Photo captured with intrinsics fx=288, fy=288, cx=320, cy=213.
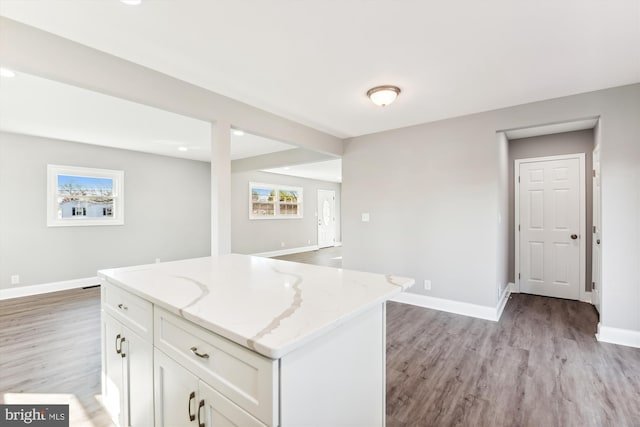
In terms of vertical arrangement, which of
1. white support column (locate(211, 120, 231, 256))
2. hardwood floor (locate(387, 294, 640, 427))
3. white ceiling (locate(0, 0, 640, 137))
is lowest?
hardwood floor (locate(387, 294, 640, 427))

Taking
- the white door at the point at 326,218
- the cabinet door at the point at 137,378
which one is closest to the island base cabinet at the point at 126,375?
the cabinet door at the point at 137,378

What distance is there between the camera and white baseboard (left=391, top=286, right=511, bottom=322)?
3395 millimetres

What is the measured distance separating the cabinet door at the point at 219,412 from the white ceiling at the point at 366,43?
195 cm

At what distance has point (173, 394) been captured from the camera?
3.84ft

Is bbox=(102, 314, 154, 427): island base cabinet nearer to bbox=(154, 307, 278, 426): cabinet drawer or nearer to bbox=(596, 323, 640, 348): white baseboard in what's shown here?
bbox=(154, 307, 278, 426): cabinet drawer

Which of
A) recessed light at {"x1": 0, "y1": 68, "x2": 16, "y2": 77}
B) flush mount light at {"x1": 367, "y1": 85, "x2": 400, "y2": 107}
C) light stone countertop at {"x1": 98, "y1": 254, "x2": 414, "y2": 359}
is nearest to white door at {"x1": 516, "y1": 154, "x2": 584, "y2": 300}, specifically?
flush mount light at {"x1": 367, "y1": 85, "x2": 400, "y2": 107}

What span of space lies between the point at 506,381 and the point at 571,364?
729mm

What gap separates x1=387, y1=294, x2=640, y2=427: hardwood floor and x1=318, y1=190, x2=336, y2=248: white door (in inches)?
261

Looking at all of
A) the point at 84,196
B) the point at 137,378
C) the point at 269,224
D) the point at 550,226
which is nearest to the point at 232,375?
the point at 137,378

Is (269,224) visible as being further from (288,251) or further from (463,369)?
(463,369)

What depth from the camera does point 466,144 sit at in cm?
354

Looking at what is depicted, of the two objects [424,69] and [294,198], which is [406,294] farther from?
[294,198]

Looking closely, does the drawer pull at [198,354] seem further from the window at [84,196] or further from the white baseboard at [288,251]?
the white baseboard at [288,251]

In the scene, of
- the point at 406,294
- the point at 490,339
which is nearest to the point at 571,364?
the point at 490,339
